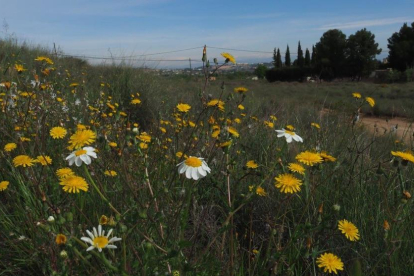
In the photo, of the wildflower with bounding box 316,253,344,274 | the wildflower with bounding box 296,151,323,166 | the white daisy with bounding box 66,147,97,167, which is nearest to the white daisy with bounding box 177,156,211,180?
the white daisy with bounding box 66,147,97,167

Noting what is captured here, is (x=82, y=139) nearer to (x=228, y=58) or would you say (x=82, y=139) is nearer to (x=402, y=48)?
(x=228, y=58)

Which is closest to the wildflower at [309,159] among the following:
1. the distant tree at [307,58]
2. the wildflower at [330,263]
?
the wildflower at [330,263]

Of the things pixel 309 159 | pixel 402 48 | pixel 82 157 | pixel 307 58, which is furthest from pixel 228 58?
pixel 307 58

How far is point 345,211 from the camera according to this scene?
1.87m

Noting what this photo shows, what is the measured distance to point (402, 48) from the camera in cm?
2534

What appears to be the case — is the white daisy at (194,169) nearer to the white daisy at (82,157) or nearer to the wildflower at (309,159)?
the white daisy at (82,157)

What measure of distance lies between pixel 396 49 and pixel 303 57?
770 centimetres

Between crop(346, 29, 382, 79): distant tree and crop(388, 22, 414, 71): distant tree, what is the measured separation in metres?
1.23

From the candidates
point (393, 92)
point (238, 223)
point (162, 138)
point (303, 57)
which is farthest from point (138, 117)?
point (303, 57)

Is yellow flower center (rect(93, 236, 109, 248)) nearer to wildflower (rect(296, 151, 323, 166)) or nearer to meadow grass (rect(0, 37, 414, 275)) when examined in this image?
meadow grass (rect(0, 37, 414, 275))

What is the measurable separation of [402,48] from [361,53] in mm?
2784

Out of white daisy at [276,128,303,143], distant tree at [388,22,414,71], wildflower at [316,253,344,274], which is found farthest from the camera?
distant tree at [388,22,414,71]

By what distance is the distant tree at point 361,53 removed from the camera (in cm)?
2691

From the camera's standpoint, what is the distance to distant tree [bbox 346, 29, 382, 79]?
2691 cm
